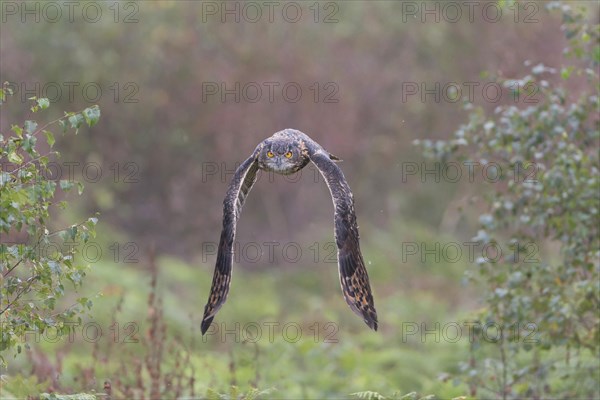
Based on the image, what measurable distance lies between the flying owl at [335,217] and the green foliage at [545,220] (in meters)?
3.05

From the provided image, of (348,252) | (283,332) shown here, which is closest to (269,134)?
(283,332)

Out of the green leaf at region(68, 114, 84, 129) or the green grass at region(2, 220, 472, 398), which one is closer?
Result: the green leaf at region(68, 114, 84, 129)

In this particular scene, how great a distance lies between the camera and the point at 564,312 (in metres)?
9.11

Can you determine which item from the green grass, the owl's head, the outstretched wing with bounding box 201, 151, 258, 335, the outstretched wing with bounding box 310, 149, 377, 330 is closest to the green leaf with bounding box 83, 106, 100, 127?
the outstretched wing with bounding box 201, 151, 258, 335

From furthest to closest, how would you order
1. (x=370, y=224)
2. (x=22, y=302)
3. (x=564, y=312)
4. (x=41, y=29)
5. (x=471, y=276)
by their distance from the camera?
(x=370, y=224), (x=41, y=29), (x=471, y=276), (x=564, y=312), (x=22, y=302)

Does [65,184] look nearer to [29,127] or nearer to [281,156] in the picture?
[29,127]

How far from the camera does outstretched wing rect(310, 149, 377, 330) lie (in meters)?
6.38

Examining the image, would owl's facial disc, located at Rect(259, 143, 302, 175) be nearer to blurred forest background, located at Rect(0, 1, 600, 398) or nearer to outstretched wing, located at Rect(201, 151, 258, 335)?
outstretched wing, located at Rect(201, 151, 258, 335)

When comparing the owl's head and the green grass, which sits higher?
the owl's head

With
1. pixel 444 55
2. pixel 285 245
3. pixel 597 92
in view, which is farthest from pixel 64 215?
pixel 444 55

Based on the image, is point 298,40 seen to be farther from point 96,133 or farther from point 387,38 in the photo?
point 96,133

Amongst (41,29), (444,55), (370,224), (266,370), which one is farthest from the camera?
(444,55)

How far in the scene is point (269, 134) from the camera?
23.9 meters

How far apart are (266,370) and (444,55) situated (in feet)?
58.6
